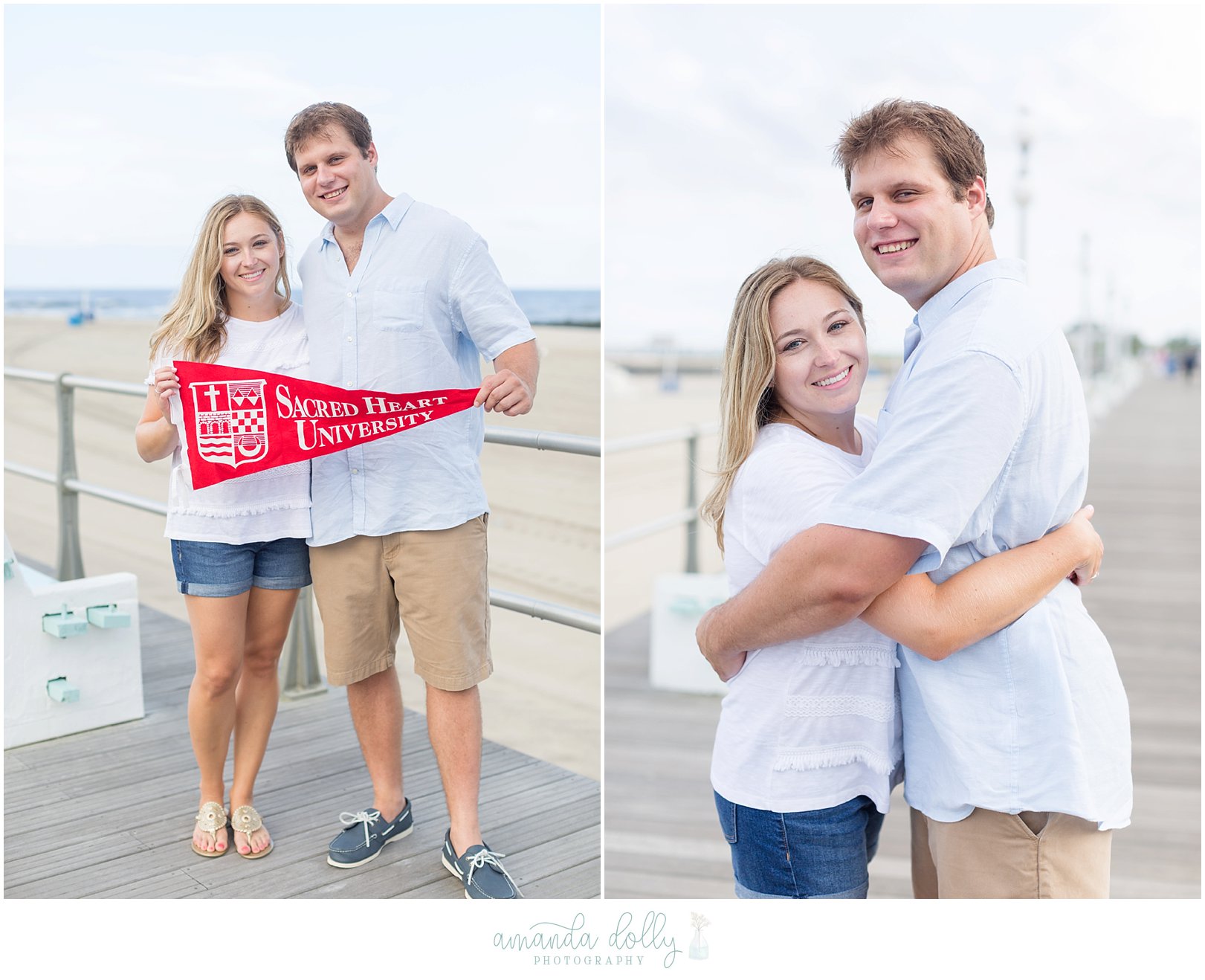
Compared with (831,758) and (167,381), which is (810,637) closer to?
(831,758)

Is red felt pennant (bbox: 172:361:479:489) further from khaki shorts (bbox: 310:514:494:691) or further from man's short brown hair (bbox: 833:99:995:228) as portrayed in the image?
man's short brown hair (bbox: 833:99:995:228)

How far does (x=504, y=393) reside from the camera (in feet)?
7.27

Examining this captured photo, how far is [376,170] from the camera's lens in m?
2.29

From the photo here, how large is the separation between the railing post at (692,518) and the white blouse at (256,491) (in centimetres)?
281

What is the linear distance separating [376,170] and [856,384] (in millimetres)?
1237

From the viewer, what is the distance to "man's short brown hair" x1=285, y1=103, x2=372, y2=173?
86.3 inches

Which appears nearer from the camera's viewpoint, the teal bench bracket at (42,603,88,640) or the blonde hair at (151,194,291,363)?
the blonde hair at (151,194,291,363)

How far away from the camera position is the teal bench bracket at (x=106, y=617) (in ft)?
10.3

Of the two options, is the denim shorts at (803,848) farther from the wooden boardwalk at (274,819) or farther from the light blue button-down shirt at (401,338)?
the light blue button-down shirt at (401,338)

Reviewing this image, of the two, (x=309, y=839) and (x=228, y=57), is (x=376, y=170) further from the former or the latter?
(x=309, y=839)

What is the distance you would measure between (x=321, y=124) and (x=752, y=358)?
1.14 metres

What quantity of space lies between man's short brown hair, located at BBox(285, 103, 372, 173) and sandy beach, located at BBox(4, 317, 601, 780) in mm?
820

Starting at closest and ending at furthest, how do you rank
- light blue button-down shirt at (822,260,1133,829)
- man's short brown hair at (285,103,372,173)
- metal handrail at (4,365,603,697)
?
light blue button-down shirt at (822,260,1133,829) → man's short brown hair at (285,103,372,173) → metal handrail at (4,365,603,697)

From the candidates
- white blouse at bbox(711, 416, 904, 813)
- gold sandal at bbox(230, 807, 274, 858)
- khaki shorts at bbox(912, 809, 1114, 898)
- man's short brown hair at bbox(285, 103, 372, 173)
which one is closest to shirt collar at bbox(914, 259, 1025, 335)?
white blouse at bbox(711, 416, 904, 813)
